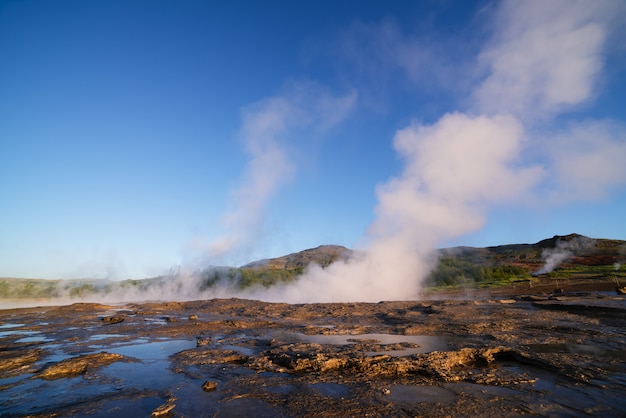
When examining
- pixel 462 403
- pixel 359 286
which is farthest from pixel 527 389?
pixel 359 286

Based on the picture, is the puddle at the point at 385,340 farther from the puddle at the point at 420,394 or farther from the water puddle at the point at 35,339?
the water puddle at the point at 35,339

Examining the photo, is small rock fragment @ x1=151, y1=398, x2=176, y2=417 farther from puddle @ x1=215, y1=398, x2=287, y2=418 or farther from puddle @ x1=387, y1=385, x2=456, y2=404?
puddle @ x1=387, y1=385, x2=456, y2=404

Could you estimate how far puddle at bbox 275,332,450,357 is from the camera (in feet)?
30.0

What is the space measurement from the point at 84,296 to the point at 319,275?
37920 mm

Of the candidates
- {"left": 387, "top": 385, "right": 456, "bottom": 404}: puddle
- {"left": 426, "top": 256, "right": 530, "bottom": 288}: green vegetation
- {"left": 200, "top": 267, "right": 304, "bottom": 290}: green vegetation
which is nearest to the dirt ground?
{"left": 387, "top": 385, "right": 456, "bottom": 404}: puddle

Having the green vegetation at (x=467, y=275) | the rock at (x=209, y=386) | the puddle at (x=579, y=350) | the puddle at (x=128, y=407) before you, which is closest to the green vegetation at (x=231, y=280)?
the green vegetation at (x=467, y=275)

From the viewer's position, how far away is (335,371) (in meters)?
7.62

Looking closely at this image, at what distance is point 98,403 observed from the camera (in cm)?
588

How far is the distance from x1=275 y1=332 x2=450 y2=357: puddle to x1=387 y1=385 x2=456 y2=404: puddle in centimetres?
252

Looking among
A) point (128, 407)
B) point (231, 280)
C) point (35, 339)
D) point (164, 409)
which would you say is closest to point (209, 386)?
point (164, 409)

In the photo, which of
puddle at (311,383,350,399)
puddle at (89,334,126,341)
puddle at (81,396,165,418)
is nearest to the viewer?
puddle at (81,396,165,418)

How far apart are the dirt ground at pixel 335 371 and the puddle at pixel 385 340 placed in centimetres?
6

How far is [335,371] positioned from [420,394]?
2.36 m

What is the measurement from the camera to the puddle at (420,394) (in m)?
→ 5.56
